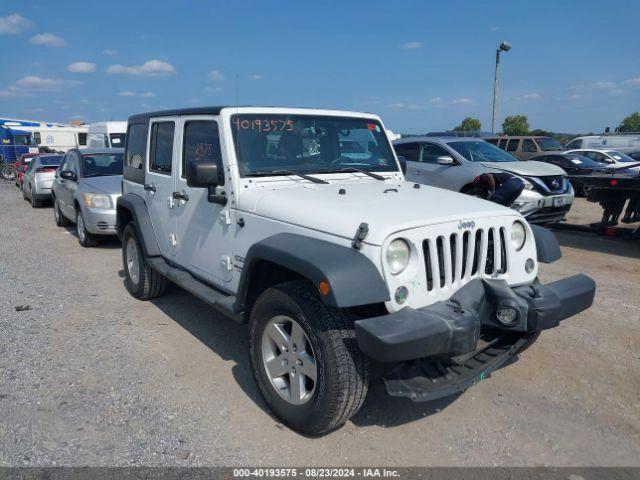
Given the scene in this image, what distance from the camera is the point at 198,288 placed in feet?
14.0

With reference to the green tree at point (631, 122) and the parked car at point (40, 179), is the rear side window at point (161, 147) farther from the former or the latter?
the green tree at point (631, 122)

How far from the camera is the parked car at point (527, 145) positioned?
18078mm

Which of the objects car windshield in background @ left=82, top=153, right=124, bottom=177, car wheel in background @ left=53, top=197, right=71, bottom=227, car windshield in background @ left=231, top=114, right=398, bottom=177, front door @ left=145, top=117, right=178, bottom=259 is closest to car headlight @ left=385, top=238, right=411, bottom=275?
car windshield in background @ left=231, top=114, right=398, bottom=177

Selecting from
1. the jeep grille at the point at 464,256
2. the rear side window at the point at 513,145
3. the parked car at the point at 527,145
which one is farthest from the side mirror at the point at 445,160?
the rear side window at the point at 513,145

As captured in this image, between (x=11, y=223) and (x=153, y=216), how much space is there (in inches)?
338

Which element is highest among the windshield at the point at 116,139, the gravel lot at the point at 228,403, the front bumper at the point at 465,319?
the windshield at the point at 116,139

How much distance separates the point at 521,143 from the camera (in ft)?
60.4

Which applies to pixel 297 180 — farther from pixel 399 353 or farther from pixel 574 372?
pixel 574 372

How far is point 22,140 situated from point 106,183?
3006 centimetres

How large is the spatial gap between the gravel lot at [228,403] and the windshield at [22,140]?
33.1 meters

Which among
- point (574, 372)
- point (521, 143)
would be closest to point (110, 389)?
point (574, 372)

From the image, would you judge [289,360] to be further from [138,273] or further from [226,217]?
[138,273]

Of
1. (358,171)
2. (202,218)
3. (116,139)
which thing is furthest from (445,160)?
(116,139)

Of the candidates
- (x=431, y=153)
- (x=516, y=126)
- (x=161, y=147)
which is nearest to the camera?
(x=161, y=147)
